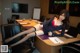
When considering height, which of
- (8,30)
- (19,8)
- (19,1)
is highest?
(19,1)

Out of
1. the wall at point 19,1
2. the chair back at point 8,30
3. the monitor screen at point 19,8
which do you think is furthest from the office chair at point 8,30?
the monitor screen at point 19,8

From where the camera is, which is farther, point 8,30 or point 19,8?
point 19,8

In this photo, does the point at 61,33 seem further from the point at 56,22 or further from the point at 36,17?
the point at 36,17

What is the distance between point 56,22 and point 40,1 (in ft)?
20.1

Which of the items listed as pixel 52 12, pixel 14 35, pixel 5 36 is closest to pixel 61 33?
pixel 14 35

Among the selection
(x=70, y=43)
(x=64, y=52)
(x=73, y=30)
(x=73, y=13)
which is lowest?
(x=64, y=52)

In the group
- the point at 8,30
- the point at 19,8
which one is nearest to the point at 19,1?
the point at 19,8

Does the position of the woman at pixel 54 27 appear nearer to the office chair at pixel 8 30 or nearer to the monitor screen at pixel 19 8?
the office chair at pixel 8 30

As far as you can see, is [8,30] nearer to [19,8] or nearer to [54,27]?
[54,27]

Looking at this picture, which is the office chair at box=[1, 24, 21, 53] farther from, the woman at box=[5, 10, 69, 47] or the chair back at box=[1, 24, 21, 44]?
the woman at box=[5, 10, 69, 47]

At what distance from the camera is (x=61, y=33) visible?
2.78 meters

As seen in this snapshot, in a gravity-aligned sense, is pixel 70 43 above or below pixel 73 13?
below

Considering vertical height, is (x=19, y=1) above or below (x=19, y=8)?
above

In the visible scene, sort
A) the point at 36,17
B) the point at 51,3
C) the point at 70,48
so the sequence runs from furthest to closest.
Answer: the point at 36,17
the point at 51,3
the point at 70,48
